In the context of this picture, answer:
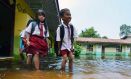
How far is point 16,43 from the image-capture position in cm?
1583

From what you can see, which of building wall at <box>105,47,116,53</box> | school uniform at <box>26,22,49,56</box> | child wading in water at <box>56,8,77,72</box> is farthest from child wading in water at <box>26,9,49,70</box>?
building wall at <box>105,47,116,53</box>

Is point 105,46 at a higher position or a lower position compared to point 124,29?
lower

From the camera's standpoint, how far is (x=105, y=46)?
216 feet

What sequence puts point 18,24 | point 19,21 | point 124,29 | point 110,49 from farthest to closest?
point 124,29, point 110,49, point 19,21, point 18,24

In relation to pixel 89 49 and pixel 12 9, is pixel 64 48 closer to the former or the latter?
pixel 12 9

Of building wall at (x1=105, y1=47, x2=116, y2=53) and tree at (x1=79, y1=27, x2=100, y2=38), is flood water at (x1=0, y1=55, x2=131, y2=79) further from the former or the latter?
tree at (x1=79, y1=27, x2=100, y2=38)

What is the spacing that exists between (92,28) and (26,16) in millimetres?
81655

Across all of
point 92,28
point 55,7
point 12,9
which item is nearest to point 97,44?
point 92,28

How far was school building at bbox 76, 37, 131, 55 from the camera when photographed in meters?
64.2

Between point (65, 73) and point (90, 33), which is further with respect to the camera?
point (90, 33)

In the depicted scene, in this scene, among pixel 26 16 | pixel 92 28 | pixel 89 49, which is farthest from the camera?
pixel 92 28

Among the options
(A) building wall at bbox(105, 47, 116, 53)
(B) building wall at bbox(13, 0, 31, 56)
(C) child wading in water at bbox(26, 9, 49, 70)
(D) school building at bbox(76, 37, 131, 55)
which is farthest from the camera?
(A) building wall at bbox(105, 47, 116, 53)

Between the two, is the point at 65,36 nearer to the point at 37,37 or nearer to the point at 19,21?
the point at 37,37

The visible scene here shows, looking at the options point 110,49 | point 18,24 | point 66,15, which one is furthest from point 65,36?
point 110,49
